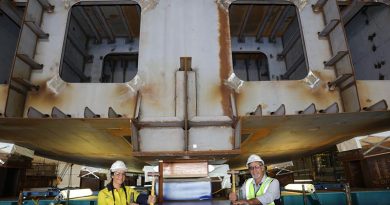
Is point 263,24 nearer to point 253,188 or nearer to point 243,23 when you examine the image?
point 243,23

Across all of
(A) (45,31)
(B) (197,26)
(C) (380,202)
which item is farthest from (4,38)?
(C) (380,202)

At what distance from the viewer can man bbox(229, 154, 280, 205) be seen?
3.19 m

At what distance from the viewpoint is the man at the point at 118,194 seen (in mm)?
3211

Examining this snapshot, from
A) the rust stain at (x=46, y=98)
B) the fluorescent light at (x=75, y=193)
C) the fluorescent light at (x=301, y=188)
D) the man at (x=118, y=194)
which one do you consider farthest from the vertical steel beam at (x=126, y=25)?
the fluorescent light at (x=301, y=188)

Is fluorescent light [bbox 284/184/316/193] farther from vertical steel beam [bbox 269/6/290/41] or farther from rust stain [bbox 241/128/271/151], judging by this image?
vertical steel beam [bbox 269/6/290/41]

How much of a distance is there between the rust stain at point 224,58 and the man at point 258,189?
1.36m

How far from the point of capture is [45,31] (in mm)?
5484

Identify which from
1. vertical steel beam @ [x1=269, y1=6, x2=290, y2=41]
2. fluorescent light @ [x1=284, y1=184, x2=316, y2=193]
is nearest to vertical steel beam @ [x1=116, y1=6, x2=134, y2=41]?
vertical steel beam @ [x1=269, y1=6, x2=290, y2=41]

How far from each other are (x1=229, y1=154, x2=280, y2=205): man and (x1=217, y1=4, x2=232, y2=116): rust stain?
4.45 feet

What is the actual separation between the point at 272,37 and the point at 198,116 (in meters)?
6.02

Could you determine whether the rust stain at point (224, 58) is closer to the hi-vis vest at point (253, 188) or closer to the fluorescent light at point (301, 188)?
the hi-vis vest at point (253, 188)

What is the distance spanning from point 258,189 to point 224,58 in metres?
2.56

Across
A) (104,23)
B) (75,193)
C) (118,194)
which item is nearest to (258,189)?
(118,194)

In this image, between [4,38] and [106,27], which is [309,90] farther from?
[4,38]
